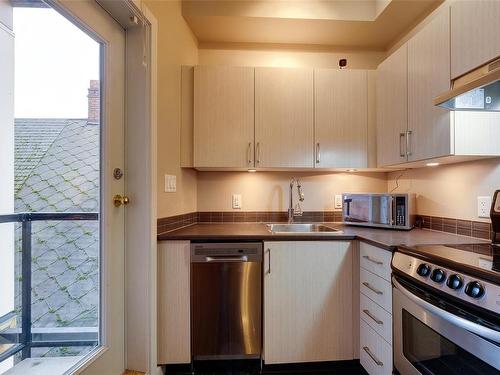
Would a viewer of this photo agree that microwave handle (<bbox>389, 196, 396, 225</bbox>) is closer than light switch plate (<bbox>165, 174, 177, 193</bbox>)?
No

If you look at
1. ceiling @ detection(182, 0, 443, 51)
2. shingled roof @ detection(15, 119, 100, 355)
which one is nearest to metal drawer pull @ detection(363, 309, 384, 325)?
shingled roof @ detection(15, 119, 100, 355)

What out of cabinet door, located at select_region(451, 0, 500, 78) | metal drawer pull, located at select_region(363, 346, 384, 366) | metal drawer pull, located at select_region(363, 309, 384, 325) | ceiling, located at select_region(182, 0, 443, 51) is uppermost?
ceiling, located at select_region(182, 0, 443, 51)

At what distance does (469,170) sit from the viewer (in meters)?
1.59

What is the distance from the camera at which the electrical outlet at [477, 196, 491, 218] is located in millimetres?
1472

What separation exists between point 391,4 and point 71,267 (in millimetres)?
2554

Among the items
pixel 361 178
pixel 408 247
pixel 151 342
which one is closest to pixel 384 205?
pixel 361 178

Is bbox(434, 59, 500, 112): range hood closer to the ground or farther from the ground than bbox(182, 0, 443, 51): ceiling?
closer to the ground

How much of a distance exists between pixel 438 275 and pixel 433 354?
1.11 ft

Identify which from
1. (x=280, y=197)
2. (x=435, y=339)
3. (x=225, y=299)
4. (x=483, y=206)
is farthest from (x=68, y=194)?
(x=483, y=206)

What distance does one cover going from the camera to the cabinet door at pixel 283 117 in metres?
2.04

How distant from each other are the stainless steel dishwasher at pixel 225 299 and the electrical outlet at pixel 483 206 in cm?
130

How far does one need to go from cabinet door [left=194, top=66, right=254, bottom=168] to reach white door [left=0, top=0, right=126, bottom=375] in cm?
65

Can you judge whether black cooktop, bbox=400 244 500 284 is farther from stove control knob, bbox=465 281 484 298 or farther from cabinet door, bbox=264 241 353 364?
cabinet door, bbox=264 241 353 364

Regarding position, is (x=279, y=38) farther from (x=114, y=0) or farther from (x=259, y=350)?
(x=259, y=350)
